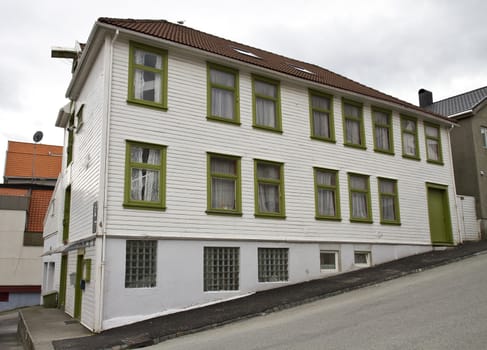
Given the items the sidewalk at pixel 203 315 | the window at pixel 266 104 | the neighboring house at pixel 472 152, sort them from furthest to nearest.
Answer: the neighboring house at pixel 472 152
the window at pixel 266 104
the sidewalk at pixel 203 315

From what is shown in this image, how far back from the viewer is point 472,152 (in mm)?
24578

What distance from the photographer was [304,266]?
16500mm

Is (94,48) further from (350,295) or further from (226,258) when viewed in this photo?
(350,295)

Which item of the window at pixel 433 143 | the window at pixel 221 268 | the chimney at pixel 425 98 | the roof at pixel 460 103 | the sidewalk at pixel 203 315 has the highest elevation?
the chimney at pixel 425 98

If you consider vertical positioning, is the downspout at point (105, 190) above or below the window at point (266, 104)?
below

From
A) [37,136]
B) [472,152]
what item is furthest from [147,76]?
[37,136]

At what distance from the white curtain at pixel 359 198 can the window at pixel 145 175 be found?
7921 millimetres

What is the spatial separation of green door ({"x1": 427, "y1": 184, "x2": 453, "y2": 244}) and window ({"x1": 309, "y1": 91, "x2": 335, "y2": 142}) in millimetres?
5905

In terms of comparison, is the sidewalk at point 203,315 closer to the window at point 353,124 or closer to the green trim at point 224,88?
the window at point 353,124

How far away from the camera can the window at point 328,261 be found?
17.2m

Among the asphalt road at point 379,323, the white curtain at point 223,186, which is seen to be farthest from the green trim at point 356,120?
the asphalt road at point 379,323

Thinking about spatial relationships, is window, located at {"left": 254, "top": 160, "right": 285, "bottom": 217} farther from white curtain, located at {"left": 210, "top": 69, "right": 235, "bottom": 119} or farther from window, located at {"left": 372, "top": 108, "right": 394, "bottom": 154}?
window, located at {"left": 372, "top": 108, "right": 394, "bottom": 154}

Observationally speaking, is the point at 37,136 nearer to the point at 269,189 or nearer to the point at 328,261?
the point at 269,189

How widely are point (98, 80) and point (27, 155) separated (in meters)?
33.6
